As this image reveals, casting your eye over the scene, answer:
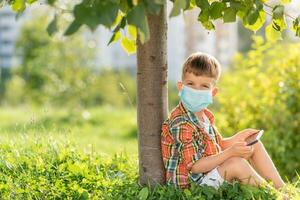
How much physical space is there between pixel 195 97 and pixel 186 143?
0.27m

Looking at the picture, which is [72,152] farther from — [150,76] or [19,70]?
[19,70]

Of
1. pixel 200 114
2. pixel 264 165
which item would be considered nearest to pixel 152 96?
pixel 200 114

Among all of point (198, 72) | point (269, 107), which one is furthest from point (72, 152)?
point (269, 107)

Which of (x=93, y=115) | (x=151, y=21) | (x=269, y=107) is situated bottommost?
(x=93, y=115)

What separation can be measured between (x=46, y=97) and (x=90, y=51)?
1538 millimetres

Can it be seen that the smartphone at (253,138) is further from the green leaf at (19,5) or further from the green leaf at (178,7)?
the green leaf at (19,5)

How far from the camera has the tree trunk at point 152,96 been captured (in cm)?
359

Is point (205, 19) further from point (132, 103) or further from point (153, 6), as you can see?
point (153, 6)

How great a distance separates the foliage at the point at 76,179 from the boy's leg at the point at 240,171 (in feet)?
0.16

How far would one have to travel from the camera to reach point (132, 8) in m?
2.59

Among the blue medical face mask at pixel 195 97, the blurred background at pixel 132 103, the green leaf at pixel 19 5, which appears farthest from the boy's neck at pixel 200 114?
the green leaf at pixel 19 5

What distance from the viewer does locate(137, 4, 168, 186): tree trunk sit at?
3594mm

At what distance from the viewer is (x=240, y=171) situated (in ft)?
11.8

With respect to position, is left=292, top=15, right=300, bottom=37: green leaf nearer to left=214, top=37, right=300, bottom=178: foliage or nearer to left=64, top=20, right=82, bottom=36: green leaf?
left=64, top=20, right=82, bottom=36: green leaf
